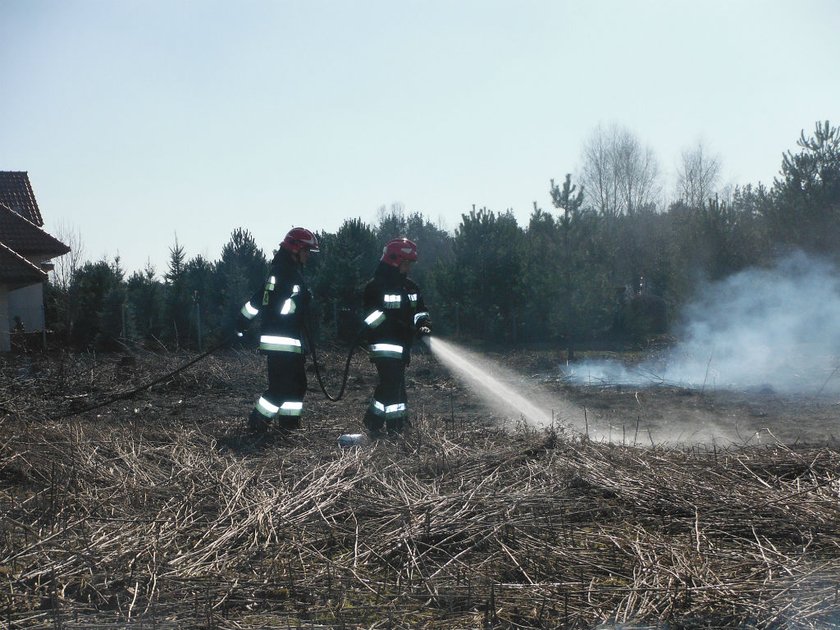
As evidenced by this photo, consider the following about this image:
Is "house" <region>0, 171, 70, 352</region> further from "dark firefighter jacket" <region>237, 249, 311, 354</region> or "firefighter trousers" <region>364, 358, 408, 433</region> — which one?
"firefighter trousers" <region>364, 358, 408, 433</region>

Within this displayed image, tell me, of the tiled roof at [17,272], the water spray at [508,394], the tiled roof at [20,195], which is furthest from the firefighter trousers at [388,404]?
the tiled roof at [20,195]

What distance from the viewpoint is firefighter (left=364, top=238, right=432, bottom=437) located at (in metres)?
8.27

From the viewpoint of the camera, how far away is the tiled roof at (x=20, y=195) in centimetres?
3116

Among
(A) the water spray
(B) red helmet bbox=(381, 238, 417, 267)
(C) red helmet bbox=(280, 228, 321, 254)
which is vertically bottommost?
(A) the water spray

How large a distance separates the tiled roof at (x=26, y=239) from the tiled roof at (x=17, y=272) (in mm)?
4596

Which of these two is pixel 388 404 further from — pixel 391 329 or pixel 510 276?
pixel 510 276

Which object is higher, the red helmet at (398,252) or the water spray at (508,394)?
the red helmet at (398,252)

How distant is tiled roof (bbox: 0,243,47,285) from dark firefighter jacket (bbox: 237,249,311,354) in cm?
1628

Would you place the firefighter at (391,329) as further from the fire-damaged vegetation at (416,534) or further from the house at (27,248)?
the house at (27,248)

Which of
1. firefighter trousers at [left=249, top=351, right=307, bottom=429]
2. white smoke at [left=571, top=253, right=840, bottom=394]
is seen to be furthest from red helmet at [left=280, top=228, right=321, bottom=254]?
white smoke at [left=571, top=253, right=840, bottom=394]

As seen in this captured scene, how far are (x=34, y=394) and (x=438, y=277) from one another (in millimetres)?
15013

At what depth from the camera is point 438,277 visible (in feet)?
80.7

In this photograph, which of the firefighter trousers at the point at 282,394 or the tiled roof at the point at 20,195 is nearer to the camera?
the firefighter trousers at the point at 282,394

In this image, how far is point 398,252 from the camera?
840cm
